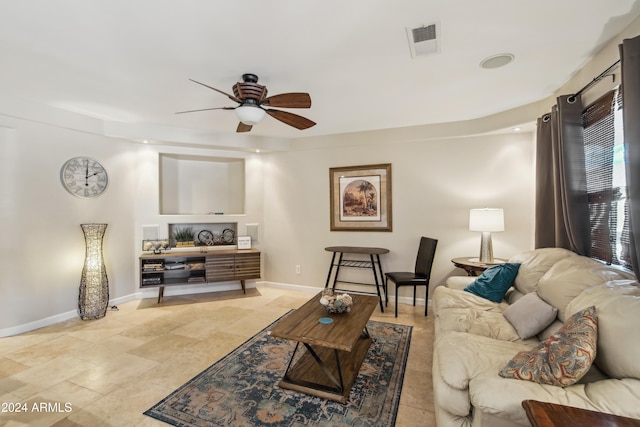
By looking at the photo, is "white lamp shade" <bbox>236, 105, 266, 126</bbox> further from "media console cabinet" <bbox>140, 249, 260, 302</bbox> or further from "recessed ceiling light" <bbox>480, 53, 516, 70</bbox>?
"media console cabinet" <bbox>140, 249, 260, 302</bbox>

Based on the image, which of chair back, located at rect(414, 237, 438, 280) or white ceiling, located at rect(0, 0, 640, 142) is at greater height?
white ceiling, located at rect(0, 0, 640, 142)

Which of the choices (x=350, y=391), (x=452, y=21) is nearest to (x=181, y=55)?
(x=452, y=21)

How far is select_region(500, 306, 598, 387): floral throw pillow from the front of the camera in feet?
4.30

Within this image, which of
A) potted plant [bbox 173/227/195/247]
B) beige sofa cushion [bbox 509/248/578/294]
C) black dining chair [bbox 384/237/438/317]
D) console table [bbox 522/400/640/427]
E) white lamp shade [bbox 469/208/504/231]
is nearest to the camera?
console table [bbox 522/400/640/427]

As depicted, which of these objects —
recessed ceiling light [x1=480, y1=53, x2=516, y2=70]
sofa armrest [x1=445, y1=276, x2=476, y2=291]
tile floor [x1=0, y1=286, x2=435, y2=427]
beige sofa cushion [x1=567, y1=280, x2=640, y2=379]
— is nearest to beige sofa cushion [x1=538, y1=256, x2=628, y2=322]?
beige sofa cushion [x1=567, y1=280, x2=640, y2=379]

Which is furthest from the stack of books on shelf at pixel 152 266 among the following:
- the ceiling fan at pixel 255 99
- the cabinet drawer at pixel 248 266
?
the ceiling fan at pixel 255 99

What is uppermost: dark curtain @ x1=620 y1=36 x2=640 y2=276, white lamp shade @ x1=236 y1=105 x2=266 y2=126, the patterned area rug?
white lamp shade @ x1=236 y1=105 x2=266 y2=126

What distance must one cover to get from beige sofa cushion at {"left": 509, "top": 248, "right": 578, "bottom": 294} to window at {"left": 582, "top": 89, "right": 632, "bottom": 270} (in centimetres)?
25

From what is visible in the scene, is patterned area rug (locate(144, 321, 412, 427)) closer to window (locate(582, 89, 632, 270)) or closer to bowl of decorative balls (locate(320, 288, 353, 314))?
bowl of decorative balls (locate(320, 288, 353, 314))

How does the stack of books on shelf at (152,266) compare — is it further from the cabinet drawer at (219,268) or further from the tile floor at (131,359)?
the cabinet drawer at (219,268)

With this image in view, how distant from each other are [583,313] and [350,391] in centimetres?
151

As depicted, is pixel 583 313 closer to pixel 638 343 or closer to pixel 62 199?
pixel 638 343

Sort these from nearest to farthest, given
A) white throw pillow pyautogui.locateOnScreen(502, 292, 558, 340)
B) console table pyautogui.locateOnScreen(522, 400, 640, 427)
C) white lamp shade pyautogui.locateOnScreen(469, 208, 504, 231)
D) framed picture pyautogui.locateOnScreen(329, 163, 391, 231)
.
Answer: console table pyautogui.locateOnScreen(522, 400, 640, 427) < white throw pillow pyautogui.locateOnScreen(502, 292, 558, 340) < white lamp shade pyautogui.locateOnScreen(469, 208, 504, 231) < framed picture pyautogui.locateOnScreen(329, 163, 391, 231)

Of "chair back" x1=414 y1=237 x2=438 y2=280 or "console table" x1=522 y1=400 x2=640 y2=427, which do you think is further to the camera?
"chair back" x1=414 y1=237 x2=438 y2=280
